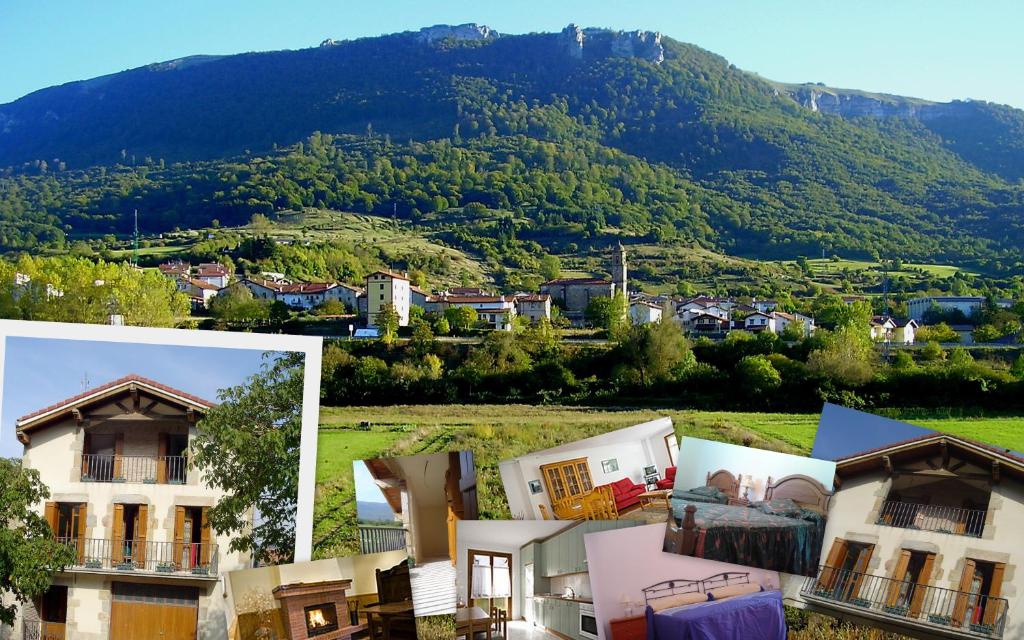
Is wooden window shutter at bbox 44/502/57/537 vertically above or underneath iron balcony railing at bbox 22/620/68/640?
above

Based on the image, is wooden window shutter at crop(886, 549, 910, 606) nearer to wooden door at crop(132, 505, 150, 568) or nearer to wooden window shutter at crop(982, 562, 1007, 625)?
wooden window shutter at crop(982, 562, 1007, 625)

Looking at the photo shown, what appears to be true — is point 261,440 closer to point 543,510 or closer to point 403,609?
point 403,609

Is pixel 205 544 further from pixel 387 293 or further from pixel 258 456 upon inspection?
pixel 387 293

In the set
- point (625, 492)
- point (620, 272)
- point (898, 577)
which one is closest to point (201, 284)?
point (620, 272)

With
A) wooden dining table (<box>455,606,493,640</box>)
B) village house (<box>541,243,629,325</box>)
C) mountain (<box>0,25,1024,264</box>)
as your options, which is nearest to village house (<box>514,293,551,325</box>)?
village house (<box>541,243,629,325</box>)

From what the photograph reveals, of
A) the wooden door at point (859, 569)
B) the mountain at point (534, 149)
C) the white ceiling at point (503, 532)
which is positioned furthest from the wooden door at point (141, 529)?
the mountain at point (534, 149)

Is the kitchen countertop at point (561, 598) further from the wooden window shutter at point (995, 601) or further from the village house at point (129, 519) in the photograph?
the wooden window shutter at point (995, 601)
